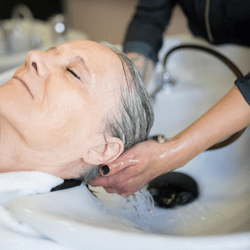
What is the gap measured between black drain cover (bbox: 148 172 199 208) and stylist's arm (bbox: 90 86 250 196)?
0.20 metres

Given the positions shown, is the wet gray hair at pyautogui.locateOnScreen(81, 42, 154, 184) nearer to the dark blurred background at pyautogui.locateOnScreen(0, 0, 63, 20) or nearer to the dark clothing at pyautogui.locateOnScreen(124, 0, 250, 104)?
the dark clothing at pyautogui.locateOnScreen(124, 0, 250, 104)

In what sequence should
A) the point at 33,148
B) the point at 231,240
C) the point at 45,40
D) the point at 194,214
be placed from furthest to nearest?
the point at 45,40 → the point at 194,214 → the point at 33,148 → the point at 231,240

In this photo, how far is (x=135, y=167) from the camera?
81 centimetres

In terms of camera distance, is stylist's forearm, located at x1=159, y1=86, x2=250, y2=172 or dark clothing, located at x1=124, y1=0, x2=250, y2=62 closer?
stylist's forearm, located at x1=159, y1=86, x2=250, y2=172

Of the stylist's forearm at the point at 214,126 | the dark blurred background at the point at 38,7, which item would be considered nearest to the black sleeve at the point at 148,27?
the stylist's forearm at the point at 214,126

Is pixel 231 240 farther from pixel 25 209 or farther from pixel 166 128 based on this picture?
pixel 166 128

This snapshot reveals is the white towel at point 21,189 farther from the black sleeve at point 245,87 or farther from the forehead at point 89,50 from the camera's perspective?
the black sleeve at point 245,87

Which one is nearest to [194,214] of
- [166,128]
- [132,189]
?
[132,189]

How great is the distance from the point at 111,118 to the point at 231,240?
404mm

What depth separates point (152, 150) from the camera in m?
0.80

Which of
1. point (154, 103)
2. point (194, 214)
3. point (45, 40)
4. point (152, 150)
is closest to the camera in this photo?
point (152, 150)

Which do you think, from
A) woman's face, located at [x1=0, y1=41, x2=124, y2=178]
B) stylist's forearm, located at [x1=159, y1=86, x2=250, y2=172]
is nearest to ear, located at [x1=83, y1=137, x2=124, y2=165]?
woman's face, located at [x1=0, y1=41, x2=124, y2=178]

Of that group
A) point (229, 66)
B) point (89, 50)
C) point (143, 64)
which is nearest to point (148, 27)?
point (143, 64)

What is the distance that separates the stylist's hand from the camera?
2.64ft
